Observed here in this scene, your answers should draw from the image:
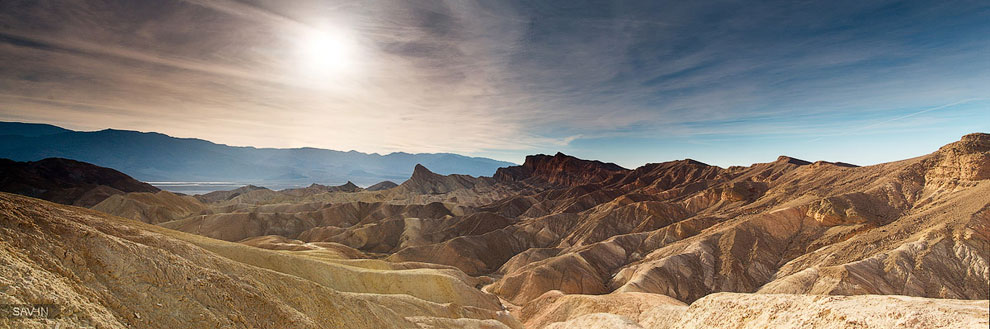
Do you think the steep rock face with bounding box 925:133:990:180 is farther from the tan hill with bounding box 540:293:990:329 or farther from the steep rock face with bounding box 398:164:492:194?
the steep rock face with bounding box 398:164:492:194

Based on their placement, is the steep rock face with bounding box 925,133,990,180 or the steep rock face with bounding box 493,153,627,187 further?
the steep rock face with bounding box 493,153,627,187

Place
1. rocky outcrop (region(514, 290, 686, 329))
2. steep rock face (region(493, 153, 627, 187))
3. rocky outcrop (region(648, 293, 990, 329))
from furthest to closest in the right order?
steep rock face (region(493, 153, 627, 187)), rocky outcrop (region(514, 290, 686, 329)), rocky outcrop (region(648, 293, 990, 329))

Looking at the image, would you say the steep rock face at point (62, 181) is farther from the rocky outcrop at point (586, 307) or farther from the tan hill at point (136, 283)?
the rocky outcrop at point (586, 307)

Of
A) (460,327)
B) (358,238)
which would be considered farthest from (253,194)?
(460,327)

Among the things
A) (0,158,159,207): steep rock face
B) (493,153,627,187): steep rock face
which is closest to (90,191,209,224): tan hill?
(0,158,159,207): steep rock face

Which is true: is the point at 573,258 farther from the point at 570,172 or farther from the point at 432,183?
the point at 570,172

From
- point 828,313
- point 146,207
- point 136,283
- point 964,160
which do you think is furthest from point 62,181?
point 964,160

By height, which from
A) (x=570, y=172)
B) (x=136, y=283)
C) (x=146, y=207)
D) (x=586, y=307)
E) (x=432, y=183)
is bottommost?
(x=586, y=307)

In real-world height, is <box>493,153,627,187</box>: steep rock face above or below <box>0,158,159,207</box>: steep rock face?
above

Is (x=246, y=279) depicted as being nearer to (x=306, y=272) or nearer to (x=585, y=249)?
(x=306, y=272)
